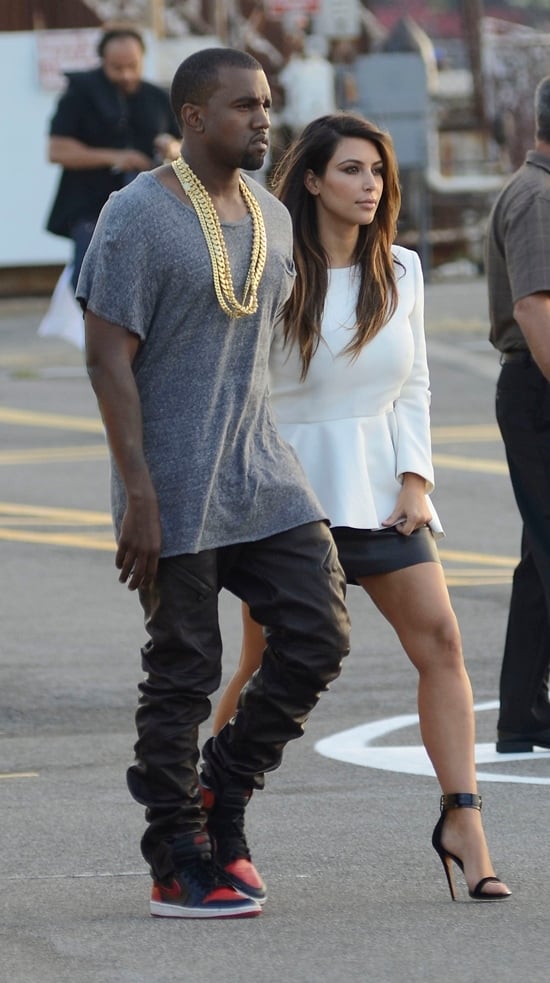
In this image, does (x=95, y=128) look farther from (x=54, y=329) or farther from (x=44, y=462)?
(x=44, y=462)

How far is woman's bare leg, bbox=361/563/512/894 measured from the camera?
16.2ft

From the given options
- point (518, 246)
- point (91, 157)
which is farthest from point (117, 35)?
point (518, 246)

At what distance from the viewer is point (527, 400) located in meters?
6.37

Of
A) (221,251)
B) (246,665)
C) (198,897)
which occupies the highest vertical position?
(221,251)

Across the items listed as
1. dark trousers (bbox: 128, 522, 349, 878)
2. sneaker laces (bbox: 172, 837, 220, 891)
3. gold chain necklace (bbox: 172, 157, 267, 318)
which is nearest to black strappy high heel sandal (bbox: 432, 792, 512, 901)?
dark trousers (bbox: 128, 522, 349, 878)

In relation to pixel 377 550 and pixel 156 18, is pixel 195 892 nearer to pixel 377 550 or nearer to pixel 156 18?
pixel 377 550

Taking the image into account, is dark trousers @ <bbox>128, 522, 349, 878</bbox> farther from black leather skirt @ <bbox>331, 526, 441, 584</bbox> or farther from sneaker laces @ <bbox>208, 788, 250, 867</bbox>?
black leather skirt @ <bbox>331, 526, 441, 584</bbox>

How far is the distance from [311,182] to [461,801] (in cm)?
148

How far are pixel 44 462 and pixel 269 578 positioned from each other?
799 centimetres

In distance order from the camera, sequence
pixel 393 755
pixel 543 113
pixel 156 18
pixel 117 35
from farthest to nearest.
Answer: pixel 156 18, pixel 117 35, pixel 393 755, pixel 543 113

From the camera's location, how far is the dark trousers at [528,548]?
6.37m

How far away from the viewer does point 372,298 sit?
16.8ft

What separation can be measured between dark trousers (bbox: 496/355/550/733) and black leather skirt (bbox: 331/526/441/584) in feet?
4.54

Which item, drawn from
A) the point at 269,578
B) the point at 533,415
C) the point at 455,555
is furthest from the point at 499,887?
the point at 455,555
